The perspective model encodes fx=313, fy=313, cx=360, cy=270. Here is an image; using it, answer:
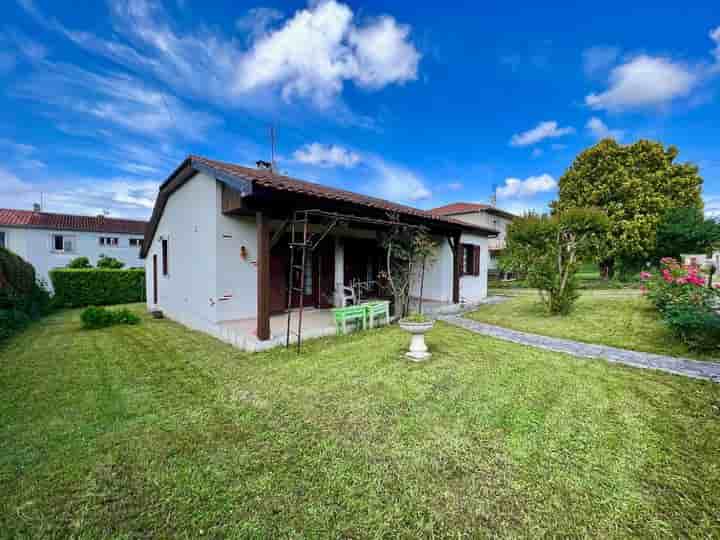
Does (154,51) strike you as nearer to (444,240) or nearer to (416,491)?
(444,240)

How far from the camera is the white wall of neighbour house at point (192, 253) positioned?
713 centimetres

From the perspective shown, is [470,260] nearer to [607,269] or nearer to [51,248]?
[607,269]

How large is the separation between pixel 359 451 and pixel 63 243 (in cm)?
2885

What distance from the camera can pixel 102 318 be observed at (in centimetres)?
832

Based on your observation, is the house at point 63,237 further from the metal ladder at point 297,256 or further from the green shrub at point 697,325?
the green shrub at point 697,325

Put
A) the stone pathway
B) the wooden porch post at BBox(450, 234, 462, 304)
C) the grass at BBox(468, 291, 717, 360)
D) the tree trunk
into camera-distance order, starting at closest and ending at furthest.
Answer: the stone pathway → the grass at BBox(468, 291, 717, 360) → the wooden porch post at BBox(450, 234, 462, 304) → the tree trunk

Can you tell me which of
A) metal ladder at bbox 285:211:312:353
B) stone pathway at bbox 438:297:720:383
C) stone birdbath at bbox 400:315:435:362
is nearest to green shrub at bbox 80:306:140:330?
metal ladder at bbox 285:211:312:353

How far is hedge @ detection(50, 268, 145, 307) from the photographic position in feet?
43.7

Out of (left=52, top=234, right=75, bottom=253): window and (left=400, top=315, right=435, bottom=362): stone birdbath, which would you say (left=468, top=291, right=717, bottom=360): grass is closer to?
(left=400, top=315, right=435, bottom=362): stone birdbath

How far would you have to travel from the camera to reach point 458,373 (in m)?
4.54

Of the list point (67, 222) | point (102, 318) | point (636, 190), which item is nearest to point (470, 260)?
point (102, 318)

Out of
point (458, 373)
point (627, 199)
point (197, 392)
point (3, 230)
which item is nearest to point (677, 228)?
point (627, 199)

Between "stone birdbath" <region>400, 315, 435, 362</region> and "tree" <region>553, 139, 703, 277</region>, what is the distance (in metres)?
18.8

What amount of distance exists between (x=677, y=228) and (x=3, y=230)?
3986 centimetres
